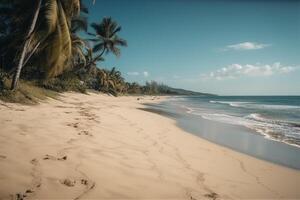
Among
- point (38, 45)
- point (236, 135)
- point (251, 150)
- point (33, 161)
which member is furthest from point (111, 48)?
point (33, 161)

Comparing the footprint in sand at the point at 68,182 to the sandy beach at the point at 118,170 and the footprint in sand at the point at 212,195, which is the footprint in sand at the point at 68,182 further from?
the footprint in sand at the point at 212,195

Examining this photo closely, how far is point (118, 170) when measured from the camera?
4.21m

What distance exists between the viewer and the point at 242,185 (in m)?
4.39

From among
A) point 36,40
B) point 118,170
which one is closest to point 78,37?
point 36,40

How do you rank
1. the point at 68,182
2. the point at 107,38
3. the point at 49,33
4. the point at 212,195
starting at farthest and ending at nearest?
the point at 107,38 < the point at 49,33 < the point at 212,195 < the point at 68,182

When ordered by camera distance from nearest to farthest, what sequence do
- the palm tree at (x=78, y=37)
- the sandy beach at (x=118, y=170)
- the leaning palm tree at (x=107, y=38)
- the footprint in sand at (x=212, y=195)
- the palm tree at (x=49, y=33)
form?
the sandy beach at (x=118, y=170), the footprint in sand at (x=212, y=195), the palm tree at (x=49, y=33), the palm tree at (x=78, y=37), the leaning palm tree at (x=107, y=38)

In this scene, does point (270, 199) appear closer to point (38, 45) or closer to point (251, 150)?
point (251, 150)

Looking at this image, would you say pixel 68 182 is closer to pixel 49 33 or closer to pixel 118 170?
pixel 118 170

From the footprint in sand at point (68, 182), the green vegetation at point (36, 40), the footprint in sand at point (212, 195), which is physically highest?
the green vegetation at point (36, 40)

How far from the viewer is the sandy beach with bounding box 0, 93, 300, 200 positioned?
3311mm

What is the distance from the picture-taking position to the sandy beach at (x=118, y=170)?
130 inches

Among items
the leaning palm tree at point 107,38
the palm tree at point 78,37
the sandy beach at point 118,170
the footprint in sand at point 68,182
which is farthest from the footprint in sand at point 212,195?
the leaning palm tree at point 107,38

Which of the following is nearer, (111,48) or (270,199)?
(270,199)

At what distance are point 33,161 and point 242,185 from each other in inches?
149
